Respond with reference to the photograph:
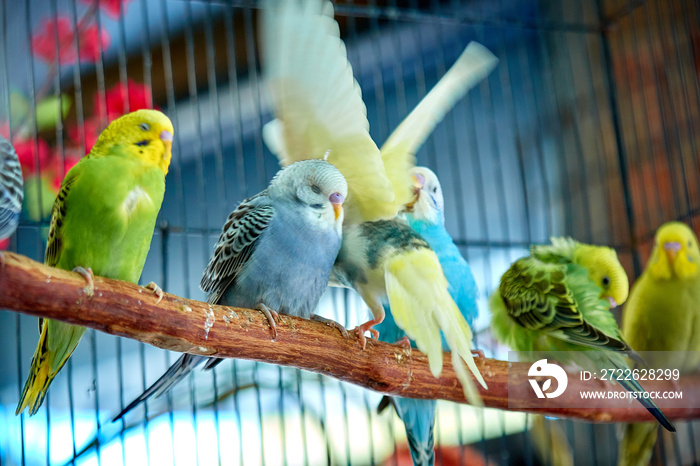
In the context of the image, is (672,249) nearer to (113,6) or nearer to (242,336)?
(242,336)

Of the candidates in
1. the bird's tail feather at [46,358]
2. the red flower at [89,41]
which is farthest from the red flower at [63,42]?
the bird's tail feather at [46,358]

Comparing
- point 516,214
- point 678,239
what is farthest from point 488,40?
point 678,239

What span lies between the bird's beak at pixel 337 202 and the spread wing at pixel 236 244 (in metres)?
0.14

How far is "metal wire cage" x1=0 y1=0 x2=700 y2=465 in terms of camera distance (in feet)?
6.50

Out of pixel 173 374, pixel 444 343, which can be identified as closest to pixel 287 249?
pixel 173 374

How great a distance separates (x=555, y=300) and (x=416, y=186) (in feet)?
1.56

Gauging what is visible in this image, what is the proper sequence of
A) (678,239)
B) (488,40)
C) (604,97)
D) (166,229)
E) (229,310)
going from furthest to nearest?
(488,40) → (604,97) → (678,239) → (166,229) → (229,310)

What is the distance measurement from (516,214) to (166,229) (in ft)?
7.41

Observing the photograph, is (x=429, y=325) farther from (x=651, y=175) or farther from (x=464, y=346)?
(x=651, y=175)

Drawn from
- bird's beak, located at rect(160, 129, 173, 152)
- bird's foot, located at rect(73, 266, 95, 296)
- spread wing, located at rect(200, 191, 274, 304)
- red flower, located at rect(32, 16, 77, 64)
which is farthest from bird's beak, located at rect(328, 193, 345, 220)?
red flower, located at rect(32, 16, 77, 64)

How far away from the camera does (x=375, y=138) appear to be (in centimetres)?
318

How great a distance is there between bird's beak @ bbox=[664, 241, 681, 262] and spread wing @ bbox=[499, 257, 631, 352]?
35cm

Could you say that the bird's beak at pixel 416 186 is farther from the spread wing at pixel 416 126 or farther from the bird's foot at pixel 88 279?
the bird's foot at pixel 88 279

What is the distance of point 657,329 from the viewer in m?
2.10
